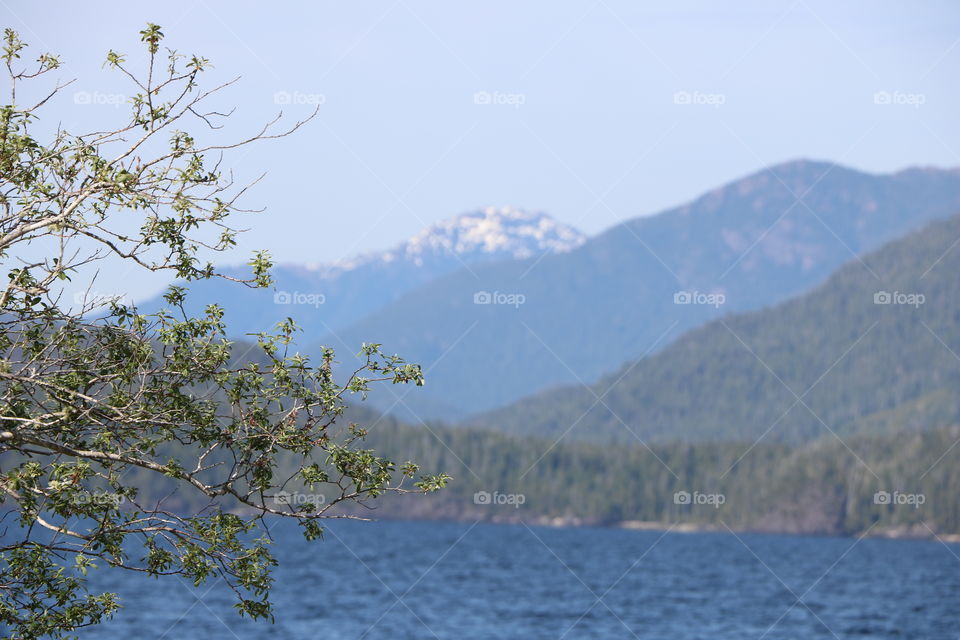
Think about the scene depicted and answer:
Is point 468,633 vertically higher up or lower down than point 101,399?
lower down

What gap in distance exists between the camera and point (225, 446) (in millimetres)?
13758

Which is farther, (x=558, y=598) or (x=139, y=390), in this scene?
(x=558, y=598)

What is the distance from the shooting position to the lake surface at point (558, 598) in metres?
76.9

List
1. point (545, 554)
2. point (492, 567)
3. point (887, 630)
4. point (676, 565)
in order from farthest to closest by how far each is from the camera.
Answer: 1. point (545, 554)
2. point (676, 565)
3. point (492, 567)
4. point (887, 630)

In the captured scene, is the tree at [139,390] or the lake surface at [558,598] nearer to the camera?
the tree at [139,390]

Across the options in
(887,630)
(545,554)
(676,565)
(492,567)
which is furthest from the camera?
(545,554)

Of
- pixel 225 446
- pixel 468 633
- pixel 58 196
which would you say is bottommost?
pixel 468 633

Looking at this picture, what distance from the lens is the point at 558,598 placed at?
10256 centimetres

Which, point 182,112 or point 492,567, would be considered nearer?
point 182,112

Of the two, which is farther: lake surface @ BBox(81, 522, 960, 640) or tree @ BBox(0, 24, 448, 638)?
lake surface @ BBox(81, 522, 960, 640)

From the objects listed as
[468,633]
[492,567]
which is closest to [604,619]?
[468,633]

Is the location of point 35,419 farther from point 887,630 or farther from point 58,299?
point 887,630

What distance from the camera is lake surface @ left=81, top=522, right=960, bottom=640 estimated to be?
252 feet

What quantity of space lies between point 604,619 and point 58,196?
247 ft
